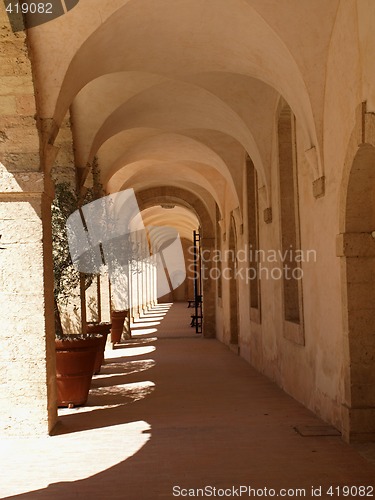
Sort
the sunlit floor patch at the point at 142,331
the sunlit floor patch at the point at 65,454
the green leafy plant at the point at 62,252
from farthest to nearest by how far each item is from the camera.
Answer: the sunlit floor patch at the point at 142,331 < the green leafy plant at the point at 62,252 < the sunlit floor patch at the point at 65,454

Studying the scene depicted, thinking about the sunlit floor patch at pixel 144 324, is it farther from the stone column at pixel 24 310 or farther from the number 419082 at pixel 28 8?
the number 419082 at pixel 28 8

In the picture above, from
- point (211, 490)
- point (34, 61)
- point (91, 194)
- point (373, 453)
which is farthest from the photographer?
point (91, 194)

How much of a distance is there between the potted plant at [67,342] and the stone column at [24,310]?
1.16 meters

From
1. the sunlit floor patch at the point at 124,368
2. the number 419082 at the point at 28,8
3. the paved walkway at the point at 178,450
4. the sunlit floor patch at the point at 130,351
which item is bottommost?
the sunlit floor patch at the point at 130,351

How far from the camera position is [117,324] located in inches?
577

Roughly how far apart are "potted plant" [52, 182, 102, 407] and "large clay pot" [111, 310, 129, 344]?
668 centimetres

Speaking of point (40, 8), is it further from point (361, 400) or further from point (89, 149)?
point (361, 400)

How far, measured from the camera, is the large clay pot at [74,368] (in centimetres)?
688

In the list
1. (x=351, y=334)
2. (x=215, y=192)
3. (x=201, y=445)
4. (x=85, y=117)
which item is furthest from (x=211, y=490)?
(x=215, y=192)

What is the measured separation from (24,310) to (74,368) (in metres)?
1.52

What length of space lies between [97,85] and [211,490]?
5.65 metres

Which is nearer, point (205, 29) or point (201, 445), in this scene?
point (201, 445)

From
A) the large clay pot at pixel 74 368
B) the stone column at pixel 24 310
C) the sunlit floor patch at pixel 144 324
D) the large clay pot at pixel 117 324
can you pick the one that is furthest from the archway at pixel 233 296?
the stone column at pixel 24 310

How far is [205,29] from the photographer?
6371 mm
